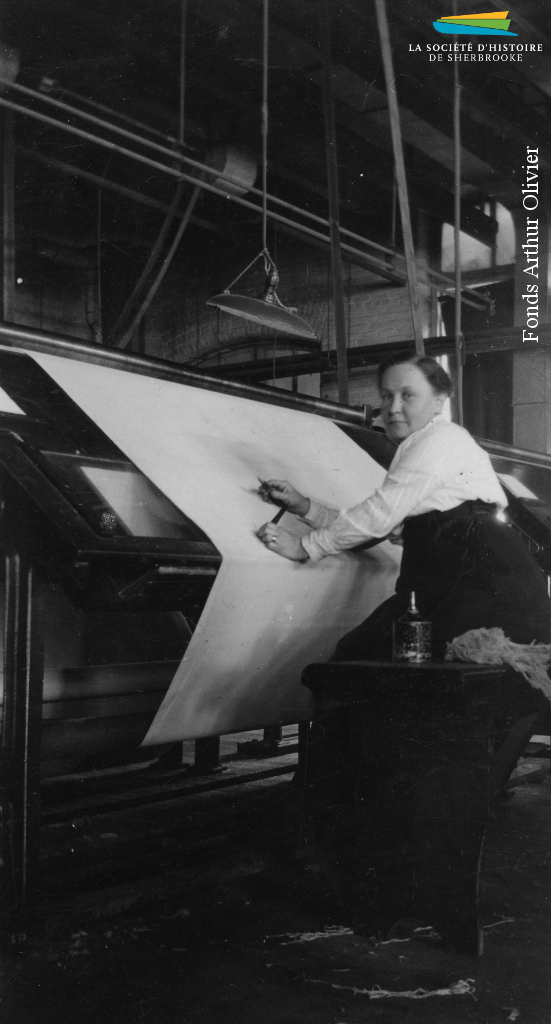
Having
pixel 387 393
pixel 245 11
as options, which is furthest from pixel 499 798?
pixel 245 11

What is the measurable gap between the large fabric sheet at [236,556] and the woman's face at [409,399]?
0.25 meters

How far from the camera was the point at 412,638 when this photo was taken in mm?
1741

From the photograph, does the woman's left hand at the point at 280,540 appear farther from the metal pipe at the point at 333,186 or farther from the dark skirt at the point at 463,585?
the metal pipe at the point at 333,186

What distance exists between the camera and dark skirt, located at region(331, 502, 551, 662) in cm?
192

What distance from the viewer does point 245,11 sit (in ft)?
14.1

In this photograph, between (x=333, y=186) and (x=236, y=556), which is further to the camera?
(x=333, y=186)

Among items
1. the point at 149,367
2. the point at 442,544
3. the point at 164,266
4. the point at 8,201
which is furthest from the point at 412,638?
the point at 8,201

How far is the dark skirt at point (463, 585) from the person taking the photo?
1922 millimetres

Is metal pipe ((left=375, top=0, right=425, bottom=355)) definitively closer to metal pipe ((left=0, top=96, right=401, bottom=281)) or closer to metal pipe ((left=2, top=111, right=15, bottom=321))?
metal pipe ((left=0, top=96, right=401, bottom=281))

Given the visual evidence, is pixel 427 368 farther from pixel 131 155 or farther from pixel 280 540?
pixel 131 155

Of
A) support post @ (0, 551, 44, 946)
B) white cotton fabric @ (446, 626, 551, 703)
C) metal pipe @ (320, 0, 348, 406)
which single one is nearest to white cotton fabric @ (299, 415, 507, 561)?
white cotton fabric @ (446, 626, 551, 703)

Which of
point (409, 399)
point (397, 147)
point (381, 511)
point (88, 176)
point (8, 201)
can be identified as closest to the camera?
point (381, 511)

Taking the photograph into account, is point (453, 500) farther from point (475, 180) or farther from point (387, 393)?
point (475, 180)

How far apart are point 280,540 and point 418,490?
329 mm
